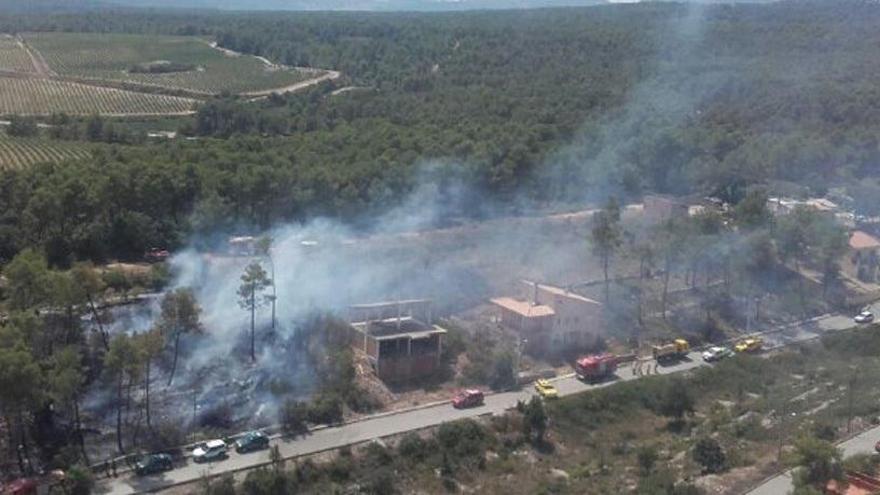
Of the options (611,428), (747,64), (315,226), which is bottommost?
(611,428)

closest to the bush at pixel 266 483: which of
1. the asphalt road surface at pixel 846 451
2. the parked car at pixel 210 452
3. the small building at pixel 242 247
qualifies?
the parked car at pixel 210 452

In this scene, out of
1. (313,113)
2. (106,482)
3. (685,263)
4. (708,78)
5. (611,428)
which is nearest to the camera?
(106,482)

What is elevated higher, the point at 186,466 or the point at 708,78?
the point at 708,78

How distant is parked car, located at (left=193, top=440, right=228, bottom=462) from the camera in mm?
14289

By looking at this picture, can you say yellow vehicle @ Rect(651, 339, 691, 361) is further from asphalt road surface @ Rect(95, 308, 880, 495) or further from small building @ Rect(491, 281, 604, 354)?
small building @ Rect(491, 281, 604, 354)

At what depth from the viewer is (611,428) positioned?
1695cm

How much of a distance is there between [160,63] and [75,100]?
13.3 metres

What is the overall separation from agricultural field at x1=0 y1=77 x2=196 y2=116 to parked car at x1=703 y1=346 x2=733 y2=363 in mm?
32602

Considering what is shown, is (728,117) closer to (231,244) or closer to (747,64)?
(747,64)

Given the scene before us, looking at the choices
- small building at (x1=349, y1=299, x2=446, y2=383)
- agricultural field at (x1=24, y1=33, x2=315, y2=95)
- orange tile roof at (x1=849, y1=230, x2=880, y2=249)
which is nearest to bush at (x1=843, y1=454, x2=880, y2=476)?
Answer: small building at (x1=349, y1=299, x2=446, y2=383)

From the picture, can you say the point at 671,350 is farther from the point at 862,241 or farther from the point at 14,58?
the point at 14,58

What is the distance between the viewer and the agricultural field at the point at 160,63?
179 ft

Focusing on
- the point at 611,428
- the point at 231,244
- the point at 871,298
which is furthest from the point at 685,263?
the point at 231,244

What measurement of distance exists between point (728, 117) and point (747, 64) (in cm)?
852
